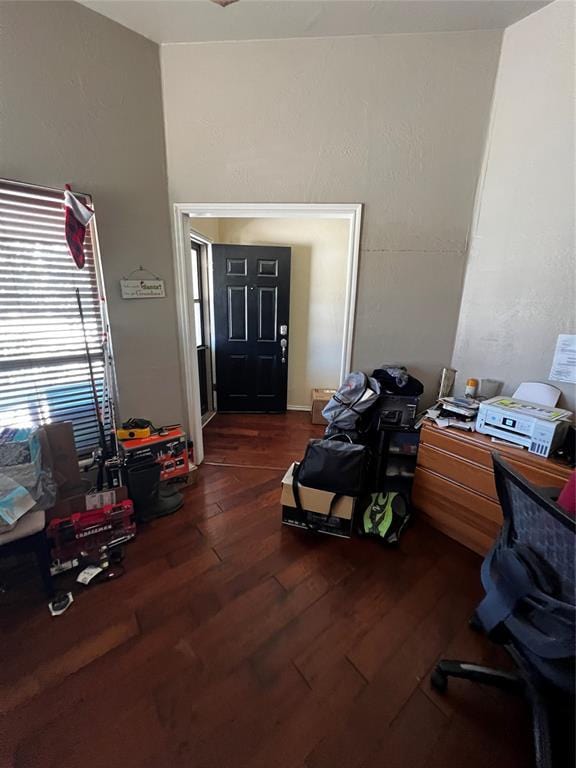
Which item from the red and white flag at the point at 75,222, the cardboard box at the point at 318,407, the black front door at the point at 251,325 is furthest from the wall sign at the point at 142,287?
the cardboard box at the point at 318,407

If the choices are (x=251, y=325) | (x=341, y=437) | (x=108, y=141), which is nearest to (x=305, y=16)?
(x=108, y=141)

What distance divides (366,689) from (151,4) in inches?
137

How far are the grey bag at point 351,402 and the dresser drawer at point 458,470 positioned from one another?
0.45 m

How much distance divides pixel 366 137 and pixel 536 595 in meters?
2.48

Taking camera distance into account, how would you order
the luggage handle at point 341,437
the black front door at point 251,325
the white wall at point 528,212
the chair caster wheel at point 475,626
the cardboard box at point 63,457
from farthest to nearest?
the black front door at point 251,325 < the luggage handle at point 341,437 < the cardboard box at point 63,457 < the white wall at point 528,212 < the chair caster wheel at point 475,626

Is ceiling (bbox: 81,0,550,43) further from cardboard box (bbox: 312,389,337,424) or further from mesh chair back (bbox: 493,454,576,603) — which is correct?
cardboard box (bbox: 312,389,337,424)

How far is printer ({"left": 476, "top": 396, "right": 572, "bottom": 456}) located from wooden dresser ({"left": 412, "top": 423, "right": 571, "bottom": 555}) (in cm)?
6

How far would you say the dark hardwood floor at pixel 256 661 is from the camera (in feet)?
3.43

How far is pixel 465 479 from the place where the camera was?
5.89 feet

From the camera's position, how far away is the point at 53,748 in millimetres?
1024

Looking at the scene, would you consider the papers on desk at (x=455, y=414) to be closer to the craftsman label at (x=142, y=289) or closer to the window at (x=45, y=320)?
the craftsman label at (x=142, y=289)

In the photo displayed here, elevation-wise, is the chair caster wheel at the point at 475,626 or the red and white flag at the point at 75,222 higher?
the red and white flag at the point at 75,222

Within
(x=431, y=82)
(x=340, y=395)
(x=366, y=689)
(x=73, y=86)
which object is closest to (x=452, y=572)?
(x=366, y=689)

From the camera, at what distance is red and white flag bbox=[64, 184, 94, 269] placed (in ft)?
5.49
